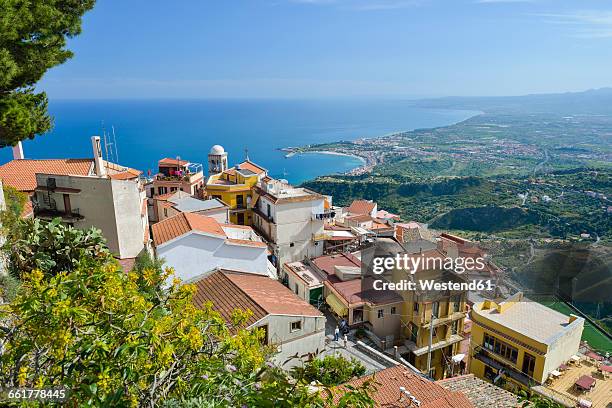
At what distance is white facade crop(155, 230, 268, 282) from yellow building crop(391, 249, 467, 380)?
6.26 metres

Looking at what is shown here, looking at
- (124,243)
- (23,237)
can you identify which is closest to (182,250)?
(124,243)

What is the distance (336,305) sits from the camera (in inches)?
683

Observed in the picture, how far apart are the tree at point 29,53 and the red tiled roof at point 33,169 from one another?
16.0ft

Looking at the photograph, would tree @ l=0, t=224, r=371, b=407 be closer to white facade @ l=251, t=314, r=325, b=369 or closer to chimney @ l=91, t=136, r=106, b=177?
white facade @ l=251, t=314, r=325, b=369

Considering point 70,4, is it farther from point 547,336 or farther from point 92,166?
point 547,336

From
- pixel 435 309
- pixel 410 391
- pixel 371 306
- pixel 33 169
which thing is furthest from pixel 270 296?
pixel 33 169

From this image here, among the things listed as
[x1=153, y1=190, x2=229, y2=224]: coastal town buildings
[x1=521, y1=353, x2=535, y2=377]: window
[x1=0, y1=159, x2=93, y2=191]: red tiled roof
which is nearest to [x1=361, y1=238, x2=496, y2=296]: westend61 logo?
[x1=521, y1=353, x2=535, y2=377]: window

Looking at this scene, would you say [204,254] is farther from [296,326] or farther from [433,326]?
[433,326]

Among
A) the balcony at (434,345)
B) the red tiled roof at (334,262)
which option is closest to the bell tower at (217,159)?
the red tiled roof at (334,262)

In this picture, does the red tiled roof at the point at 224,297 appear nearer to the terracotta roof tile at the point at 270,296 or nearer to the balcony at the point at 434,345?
the terracotta roof tile at the point at 270,296

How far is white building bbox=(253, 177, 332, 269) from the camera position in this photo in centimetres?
2222

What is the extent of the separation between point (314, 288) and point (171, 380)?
14.1 metres

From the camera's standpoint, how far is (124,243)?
51.2 feet

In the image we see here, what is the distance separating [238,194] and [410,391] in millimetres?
17406
